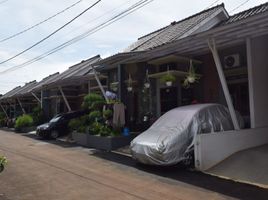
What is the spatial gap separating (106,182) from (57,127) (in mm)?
14250

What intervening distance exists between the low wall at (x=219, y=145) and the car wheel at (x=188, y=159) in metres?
0.40

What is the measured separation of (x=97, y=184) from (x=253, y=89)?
672 centimetres

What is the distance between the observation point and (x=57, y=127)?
2322 cm

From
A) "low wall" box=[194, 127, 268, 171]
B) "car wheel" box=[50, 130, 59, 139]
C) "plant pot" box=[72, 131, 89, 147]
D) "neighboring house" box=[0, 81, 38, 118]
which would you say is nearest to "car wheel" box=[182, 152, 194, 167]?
"low wall" box=[194, 127, 268, 171]

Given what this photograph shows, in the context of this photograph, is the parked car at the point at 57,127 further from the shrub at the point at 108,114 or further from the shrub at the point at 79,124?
the shrub at the point at 108,114

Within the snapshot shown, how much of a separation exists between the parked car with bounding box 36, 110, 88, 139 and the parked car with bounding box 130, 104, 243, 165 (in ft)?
38.5

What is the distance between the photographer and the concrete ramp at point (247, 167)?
9.56 meters

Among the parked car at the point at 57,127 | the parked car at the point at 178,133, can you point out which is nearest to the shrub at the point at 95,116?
the parked car at the point at 57,127

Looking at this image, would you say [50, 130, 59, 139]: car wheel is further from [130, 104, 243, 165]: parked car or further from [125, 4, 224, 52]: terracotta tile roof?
[130, 104, 243, 165]: parked car

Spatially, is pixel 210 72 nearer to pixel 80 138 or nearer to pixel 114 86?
pixel 114 86

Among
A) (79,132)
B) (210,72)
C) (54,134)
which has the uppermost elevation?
(210,72)

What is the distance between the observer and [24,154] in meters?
15.5

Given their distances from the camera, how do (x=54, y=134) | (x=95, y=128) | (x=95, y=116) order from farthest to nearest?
(x=54, y=134)
(x=95, y=116)
(x=95, y=128)

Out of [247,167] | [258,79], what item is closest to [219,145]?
[247,167]
